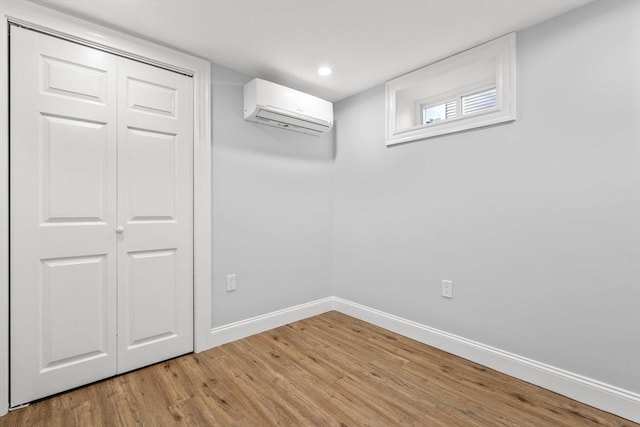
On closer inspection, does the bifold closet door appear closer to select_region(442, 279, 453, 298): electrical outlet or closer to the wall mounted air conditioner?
the wall mounted air conditioner

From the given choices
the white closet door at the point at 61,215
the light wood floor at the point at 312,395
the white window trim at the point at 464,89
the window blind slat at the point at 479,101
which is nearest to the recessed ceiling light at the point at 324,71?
the white window trim at the point at 464,89

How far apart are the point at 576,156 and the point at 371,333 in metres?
1.91

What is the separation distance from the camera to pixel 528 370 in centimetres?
185

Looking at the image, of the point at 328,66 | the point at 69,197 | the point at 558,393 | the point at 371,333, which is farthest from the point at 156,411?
the point at 328,66

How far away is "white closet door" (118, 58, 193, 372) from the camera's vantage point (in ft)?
6.35

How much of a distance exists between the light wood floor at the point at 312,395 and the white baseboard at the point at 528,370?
0.19 feet

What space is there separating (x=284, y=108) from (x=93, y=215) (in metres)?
1.54

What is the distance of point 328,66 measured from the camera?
239 centimetres

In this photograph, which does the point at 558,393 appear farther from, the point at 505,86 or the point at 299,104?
the point at 299,104

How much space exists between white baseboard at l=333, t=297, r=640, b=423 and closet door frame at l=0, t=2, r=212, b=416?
5.16 ft

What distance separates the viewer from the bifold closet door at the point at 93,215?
163 centimetres

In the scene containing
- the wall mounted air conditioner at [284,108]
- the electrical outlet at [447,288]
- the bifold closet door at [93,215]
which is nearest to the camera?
the bifold closet door at [93,215]

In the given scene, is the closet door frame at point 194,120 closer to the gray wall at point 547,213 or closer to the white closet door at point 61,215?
the white closet door at point 61,215

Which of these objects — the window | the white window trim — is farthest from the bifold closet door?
the window
